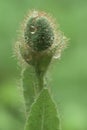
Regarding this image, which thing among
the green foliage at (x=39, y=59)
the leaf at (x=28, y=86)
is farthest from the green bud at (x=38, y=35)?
the leaf at (x=28, y=86)

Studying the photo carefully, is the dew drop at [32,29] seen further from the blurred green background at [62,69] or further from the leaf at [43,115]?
the blurred green background at [62,69]

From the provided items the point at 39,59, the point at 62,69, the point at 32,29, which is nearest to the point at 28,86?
the point at 39,59

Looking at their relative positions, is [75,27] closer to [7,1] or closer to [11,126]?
[7,1]

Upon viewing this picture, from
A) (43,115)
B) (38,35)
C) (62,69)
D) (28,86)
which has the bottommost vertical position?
(43,115)

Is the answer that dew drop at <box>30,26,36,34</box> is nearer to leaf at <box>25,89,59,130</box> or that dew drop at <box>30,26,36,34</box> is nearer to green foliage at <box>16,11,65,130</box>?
green foliage at <box>16,11,65,130</box>

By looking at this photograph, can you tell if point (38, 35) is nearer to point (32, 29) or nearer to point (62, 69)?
point (32, 29)

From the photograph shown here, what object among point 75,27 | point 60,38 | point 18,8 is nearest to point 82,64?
point 75,27
